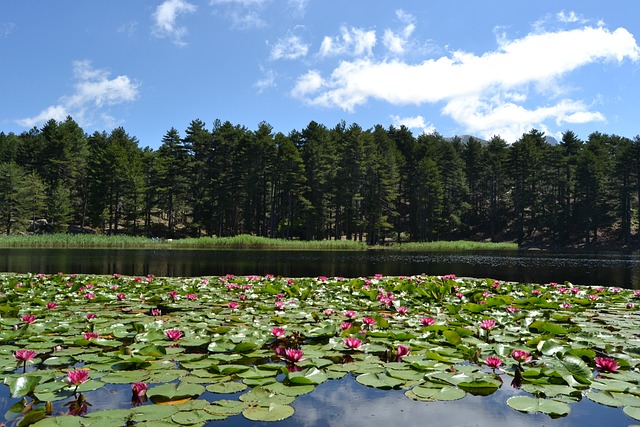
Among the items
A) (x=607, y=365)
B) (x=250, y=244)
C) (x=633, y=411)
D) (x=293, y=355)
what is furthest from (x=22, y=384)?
(x=250, y=244)

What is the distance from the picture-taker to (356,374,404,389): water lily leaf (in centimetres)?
329

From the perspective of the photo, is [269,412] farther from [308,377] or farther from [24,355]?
[24,355]

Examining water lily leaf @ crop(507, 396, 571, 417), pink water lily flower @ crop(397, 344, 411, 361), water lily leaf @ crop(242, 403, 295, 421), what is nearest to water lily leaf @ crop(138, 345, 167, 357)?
water lily leaf @ crop(242, 403, 295, 421)

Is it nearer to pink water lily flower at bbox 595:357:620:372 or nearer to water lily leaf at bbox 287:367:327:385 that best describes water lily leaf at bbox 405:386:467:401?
water lily leaf at bbox 287:367:327:385

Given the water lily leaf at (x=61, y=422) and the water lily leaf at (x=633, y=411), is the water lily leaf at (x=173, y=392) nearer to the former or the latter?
the water lily leaf at (x=61, y=422)

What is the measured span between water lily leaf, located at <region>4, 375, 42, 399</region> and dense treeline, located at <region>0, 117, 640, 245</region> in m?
45.0

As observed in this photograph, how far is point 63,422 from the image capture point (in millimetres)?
2527

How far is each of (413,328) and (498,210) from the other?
218 feet

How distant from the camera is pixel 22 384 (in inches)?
119

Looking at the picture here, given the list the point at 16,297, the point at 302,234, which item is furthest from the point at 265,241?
the point at 16,297

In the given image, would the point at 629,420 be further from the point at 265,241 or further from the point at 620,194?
the point at 620,194

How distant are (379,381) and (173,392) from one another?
5.10ft

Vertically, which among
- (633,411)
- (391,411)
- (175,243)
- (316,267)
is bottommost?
(316,267)

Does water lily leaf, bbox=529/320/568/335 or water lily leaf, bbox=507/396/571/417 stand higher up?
water lily leaf, bbox=529/320/568/335
